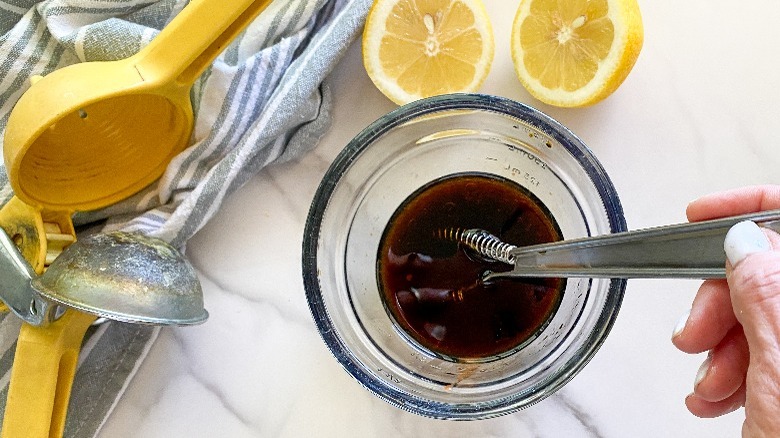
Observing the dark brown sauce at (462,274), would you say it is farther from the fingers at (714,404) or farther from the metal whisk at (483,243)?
the fingers at (714,404)

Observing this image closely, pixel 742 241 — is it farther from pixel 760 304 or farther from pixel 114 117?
pixel 114 117

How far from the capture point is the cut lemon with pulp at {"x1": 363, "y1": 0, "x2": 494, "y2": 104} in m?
0.73

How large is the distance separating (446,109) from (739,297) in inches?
10.1

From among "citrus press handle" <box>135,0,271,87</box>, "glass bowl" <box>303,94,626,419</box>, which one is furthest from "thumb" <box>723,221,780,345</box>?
"citrus press handle" <box>135,0,271,87</box>

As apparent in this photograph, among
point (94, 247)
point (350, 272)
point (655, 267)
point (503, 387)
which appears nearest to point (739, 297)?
point (655, 267)

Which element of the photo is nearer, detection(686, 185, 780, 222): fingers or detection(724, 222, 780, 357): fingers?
detection(724, 222, 780, 357): fingers

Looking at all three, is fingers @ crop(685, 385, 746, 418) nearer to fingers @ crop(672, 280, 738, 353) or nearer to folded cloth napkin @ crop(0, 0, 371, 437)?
fingers @ crop(672, 280, 738, 353)

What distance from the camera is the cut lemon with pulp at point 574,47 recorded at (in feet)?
2.29

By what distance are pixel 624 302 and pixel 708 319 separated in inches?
5.9

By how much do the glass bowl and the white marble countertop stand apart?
11cm

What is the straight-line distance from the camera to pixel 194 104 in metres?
0.76

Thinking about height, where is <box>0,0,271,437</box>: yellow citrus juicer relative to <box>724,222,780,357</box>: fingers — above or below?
below

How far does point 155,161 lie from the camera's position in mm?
767

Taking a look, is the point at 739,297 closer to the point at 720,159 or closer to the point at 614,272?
the point at 614,272
